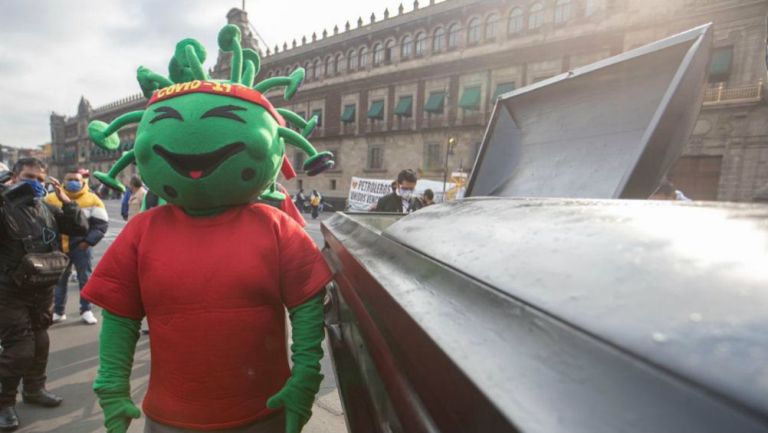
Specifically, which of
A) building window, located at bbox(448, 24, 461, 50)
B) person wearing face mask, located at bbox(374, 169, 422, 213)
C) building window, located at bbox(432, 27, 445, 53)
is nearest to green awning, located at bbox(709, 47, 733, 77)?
building window, located at bbox(448, 24, 461, 50)

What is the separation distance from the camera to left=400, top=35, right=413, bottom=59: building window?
2700 cm

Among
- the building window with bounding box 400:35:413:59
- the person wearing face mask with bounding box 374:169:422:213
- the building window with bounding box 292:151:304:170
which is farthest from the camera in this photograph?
the building window with bounding box 292:151:304:170

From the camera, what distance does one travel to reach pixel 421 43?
26.6 m

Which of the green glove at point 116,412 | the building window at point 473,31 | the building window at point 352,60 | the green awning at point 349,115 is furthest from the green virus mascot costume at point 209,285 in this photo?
the building window at point 352,60

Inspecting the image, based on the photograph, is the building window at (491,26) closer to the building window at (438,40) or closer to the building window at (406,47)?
the building window at (438,40)

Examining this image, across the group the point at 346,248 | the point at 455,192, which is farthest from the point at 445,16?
the point at 346,248

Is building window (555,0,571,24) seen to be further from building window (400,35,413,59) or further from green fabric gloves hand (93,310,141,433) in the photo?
green fabric gloves hand (93,310,141,433)

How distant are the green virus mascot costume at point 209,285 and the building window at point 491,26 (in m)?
25.7

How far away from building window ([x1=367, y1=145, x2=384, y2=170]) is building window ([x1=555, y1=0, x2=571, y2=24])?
13.2m

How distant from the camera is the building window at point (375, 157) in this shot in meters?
28.1

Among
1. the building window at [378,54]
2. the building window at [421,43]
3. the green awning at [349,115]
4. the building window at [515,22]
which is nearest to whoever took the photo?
the building window at [515,22]

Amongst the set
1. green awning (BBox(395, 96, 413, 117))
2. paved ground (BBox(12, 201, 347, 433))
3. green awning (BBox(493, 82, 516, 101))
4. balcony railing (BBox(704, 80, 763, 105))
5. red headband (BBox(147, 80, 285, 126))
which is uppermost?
green awning (BBox(493, 82, 516, 101))

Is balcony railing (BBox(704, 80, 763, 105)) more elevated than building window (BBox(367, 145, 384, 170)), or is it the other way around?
balcony railing (BBox(704, 80, 763, 105))

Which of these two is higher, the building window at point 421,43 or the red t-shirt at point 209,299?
the building window at point 421,43
